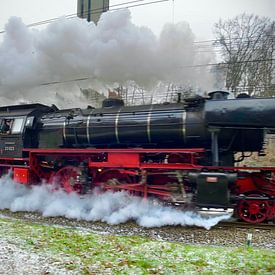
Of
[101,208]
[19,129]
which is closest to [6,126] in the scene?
[19,129]

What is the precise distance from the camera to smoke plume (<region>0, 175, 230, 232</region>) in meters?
7.36

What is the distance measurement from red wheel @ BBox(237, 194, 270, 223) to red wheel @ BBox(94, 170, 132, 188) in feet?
8.71

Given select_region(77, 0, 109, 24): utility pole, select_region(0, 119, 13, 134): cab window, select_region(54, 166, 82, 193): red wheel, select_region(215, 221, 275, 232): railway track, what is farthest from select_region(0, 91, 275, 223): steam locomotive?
select_region(77, 0, 109, 24): utility pole

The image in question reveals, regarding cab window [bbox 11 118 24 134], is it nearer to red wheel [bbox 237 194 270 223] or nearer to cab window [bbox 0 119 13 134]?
cab window [bbox 0 119 13 134]

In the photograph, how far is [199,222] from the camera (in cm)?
721

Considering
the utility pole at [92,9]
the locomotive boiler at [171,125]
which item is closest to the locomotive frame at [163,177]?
the locomotive boiler at [171,125]

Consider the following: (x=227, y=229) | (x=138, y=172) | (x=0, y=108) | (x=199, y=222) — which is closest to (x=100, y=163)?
(x=138, y=172)

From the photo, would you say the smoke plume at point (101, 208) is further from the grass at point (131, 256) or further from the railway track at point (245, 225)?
the grass at point (131, 256)

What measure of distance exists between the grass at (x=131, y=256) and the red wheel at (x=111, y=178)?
9.96ft

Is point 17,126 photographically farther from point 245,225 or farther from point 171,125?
point 245,225

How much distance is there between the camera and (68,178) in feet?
30.2

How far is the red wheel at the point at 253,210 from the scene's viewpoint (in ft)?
24.1

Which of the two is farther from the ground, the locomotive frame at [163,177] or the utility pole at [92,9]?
the utility pole at [92,9]

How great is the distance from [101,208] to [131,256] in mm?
3924
